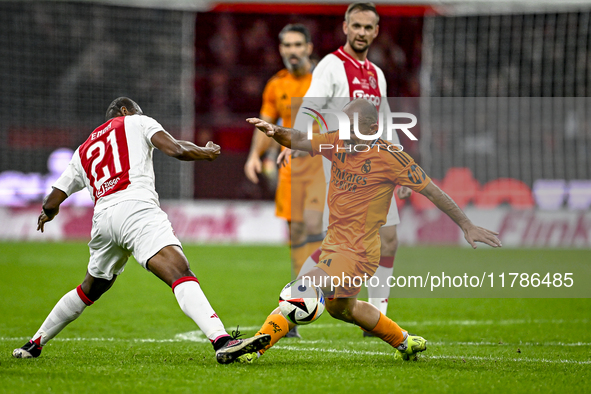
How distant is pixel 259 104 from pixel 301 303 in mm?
18504

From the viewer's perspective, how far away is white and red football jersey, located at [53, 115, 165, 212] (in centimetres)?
443

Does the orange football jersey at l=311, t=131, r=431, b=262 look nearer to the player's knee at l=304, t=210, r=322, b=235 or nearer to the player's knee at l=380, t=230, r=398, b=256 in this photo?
the player's knee at l=380, t=230, r=398, b=256

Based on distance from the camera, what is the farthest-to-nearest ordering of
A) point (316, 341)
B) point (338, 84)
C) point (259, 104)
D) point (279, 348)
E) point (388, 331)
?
point (259, 104) → point (338, 84) → point (316, 341) → point (279, 348) → point (388, 331)

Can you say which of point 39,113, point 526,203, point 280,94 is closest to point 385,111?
point 280,94

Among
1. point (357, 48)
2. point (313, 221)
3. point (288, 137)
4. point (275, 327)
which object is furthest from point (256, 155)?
point (275, 327)

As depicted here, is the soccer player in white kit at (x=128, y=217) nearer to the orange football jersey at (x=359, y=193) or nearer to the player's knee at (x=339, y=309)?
the player's knee at (x=339, y=309)

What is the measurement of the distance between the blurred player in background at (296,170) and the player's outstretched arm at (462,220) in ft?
6.35

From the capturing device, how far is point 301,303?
420cm

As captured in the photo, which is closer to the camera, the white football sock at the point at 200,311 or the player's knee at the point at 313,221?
the white football sock at the point at 200,311

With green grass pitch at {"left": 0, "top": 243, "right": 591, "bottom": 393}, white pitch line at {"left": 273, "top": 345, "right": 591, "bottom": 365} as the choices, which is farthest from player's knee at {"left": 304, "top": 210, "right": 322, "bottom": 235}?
white pitch line at {"left": 273, "top": 345, "right": 591, "bottom": 365}

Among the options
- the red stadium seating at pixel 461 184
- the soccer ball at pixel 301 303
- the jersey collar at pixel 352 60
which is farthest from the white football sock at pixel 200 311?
the red stadium seating at pixel 461 184

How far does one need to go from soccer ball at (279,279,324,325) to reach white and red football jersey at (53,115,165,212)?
41.3 inches

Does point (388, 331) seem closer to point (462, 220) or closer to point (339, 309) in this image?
point (339, 309)

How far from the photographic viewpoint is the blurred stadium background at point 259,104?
15.9 metres
